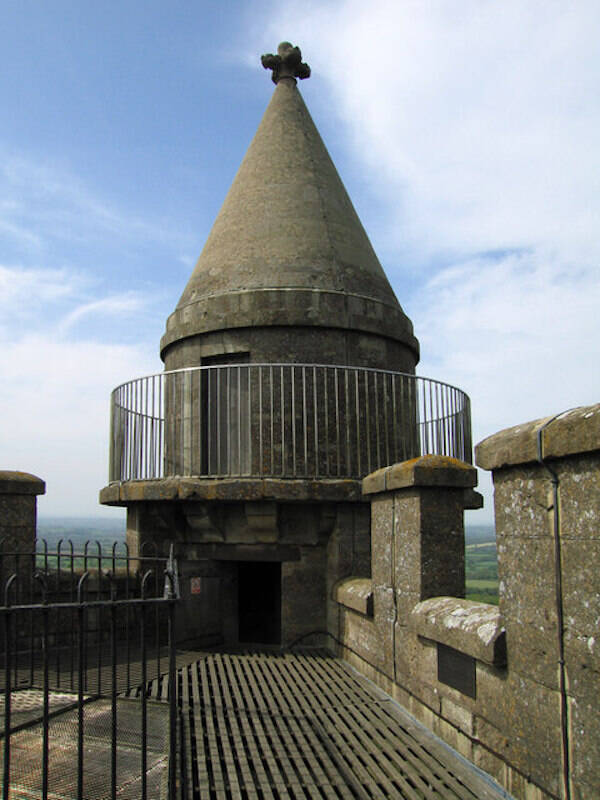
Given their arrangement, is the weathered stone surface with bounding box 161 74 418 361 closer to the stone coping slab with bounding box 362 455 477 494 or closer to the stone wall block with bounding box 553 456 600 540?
the stone coping slab with bounding box 362 455 477 494

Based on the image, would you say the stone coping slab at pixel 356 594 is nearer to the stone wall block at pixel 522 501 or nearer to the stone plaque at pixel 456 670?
the stone plaque at pixel 456 670

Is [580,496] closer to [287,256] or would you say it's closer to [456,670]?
[456,670]

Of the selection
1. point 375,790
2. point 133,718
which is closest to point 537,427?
point 375,790

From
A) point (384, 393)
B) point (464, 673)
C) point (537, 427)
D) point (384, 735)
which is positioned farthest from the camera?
point (384, 393)

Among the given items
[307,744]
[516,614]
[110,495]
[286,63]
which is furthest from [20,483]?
[286,63]

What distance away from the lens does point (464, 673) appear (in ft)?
15.7

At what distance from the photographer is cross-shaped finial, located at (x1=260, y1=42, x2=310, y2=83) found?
11.4m

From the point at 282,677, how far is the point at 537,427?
4.63 meters

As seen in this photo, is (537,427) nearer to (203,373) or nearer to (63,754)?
(63,754)

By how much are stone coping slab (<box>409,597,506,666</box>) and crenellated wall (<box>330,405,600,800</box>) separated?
0.01 m

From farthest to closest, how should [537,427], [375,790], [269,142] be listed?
[269,142], [375,790], [537,427]

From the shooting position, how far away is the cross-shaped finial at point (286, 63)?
1141 centimetres

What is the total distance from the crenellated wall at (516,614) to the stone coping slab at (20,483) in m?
4.73

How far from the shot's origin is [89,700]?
20.5 feet
